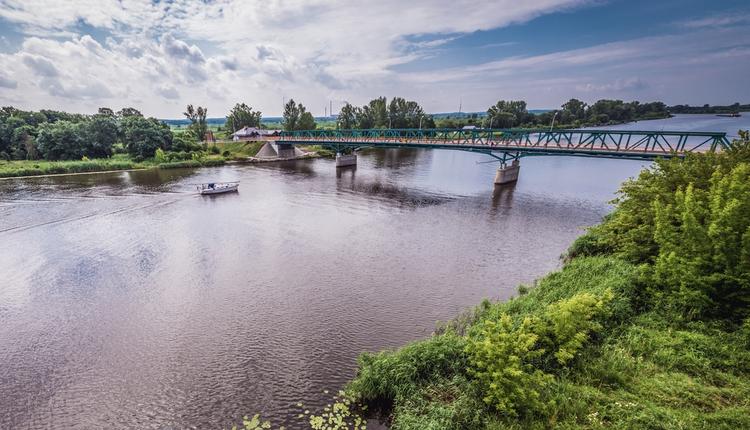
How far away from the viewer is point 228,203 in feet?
153

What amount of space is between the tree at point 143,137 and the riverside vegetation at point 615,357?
9078 cm

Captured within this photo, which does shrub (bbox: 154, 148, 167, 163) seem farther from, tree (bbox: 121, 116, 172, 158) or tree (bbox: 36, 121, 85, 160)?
tree (bbox: 36, 121, 85, 160)

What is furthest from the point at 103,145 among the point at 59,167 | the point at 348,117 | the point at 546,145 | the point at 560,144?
the point at 560,144

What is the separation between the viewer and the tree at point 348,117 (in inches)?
5561

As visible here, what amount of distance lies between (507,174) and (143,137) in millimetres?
85683

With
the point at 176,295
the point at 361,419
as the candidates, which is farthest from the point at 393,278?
the point at 176,295

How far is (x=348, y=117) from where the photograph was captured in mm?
142750

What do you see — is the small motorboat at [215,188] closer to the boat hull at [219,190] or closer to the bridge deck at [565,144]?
the boat hull at [219,190]

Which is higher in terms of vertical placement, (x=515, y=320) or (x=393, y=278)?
(x=515, y=320)

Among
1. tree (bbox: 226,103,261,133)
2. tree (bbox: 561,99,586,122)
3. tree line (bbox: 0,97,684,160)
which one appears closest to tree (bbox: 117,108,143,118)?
tree line (bbox: 0,97,684,160)

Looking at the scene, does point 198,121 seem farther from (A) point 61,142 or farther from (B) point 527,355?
(B) point 527,355

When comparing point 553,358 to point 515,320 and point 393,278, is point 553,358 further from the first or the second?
point 393,278

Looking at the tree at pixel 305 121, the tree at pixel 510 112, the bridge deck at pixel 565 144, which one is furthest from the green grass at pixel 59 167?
the tree at pixel 510 112

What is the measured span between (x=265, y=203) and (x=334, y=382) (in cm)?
3613
